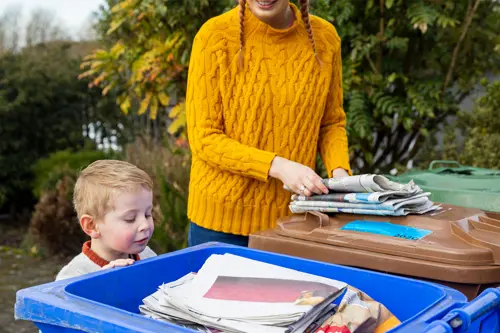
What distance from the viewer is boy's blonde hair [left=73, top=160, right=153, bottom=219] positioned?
1.88 meters

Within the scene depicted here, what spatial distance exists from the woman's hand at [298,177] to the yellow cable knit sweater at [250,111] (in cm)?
10

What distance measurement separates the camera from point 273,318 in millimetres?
1249

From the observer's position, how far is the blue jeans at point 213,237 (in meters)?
2.35

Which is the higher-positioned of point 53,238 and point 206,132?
point 206,132

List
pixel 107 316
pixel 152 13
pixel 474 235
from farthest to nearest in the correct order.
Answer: pixel 152 13
pixel 474 235
pixel 107 316

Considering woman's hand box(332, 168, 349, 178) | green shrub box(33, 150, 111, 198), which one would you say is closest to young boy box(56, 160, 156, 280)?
woman's hand box(332, 168, 349, 178)

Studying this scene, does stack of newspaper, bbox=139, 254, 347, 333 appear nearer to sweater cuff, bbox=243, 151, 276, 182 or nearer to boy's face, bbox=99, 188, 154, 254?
boy's face, bbox=99, 188, 154, 254

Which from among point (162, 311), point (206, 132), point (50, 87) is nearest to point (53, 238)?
point (50, 87)

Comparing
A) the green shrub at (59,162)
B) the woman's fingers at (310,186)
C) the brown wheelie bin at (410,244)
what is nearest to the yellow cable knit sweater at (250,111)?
the woman's fingers at (310,186)

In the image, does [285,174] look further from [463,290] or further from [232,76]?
[463,290]

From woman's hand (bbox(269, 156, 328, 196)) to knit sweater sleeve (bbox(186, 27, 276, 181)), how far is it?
0.08 metres

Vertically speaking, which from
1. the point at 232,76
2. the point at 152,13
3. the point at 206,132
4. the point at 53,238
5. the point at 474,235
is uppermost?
the point at 152,13

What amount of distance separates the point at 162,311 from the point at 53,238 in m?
5.44

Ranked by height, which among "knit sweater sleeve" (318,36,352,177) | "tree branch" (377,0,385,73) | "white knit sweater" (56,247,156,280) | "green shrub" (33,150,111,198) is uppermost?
"tree branch" (377,0,385,73)
